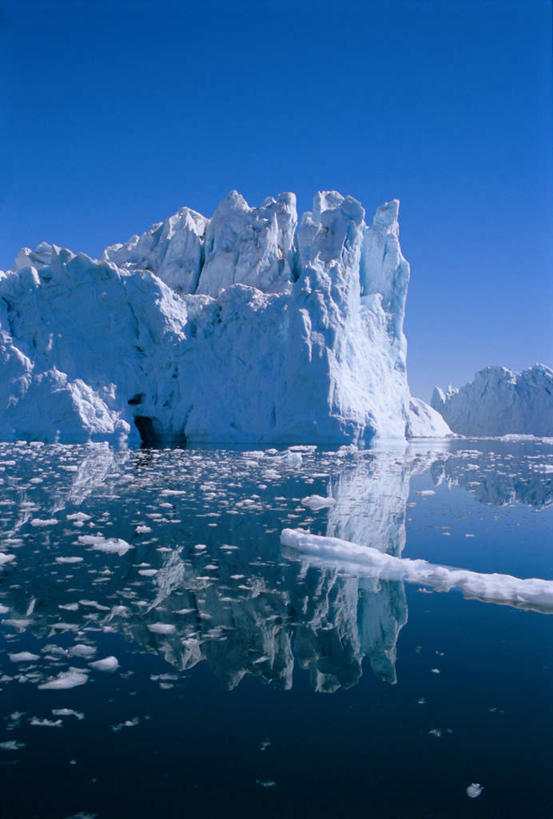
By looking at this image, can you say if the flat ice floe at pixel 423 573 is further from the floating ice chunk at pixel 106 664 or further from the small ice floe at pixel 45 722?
the small ice floe at pixel 45 722

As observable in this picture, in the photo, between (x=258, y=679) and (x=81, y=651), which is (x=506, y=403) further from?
(x=81, y=651)

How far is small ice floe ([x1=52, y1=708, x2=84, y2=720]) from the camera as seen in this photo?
104 inches

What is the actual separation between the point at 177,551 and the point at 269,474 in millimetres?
→ 6614

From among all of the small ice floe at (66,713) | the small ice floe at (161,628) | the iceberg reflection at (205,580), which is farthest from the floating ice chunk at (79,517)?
the small ice floe at (66,713)

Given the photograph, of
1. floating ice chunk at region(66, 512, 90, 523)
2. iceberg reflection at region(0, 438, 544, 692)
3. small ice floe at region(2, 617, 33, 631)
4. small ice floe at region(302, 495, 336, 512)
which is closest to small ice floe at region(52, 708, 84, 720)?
iceberg reflection at region(0, 438, 544, 692)

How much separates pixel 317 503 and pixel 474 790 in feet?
21.1

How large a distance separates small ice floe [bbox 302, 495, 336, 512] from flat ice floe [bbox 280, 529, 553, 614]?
7.57ft

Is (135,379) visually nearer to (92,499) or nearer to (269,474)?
(269,474)

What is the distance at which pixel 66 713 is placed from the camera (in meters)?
2.66

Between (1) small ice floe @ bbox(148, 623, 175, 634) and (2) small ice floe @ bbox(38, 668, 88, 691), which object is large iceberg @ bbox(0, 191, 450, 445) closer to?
(1) small ice floe @ bbox(148, 623, 175, 634)

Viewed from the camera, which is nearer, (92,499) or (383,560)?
(383,560)

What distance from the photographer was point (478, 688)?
2.99 m

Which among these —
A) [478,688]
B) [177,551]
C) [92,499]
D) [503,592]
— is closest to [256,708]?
[478,688]

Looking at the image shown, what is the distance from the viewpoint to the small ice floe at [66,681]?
2904 millimetres
